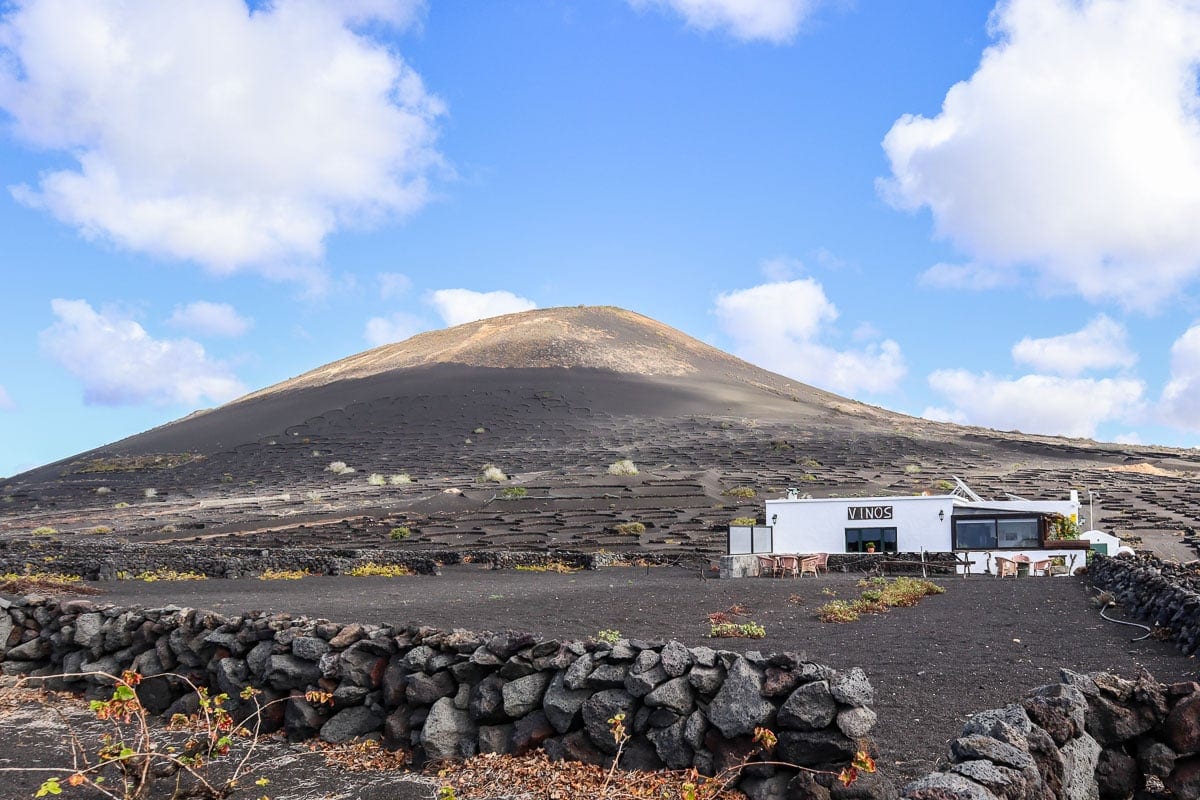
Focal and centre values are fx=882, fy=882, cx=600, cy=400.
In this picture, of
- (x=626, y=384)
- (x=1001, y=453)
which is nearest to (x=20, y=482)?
(x=626, y=384)

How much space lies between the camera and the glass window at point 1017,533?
2705cm

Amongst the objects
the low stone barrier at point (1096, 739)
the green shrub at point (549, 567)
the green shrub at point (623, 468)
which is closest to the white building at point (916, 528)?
the green shrub at point (549, 567)

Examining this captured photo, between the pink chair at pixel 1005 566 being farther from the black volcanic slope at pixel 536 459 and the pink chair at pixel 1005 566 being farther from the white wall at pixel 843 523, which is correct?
the black volcanic slope at pixel 536 459

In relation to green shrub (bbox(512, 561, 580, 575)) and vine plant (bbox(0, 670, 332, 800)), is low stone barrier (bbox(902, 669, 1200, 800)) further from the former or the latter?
green shrub (bbox(512, 561, 580, 575))

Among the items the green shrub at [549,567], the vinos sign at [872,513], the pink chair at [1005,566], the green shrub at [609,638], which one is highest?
the vinos sign at [872,513]

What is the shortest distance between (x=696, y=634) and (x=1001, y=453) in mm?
60312

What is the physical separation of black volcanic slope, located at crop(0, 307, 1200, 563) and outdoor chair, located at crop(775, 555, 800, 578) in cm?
956

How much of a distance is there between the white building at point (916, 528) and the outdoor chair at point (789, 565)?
449 centimetres

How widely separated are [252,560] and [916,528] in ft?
68.8

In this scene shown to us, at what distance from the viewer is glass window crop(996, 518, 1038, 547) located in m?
27.0

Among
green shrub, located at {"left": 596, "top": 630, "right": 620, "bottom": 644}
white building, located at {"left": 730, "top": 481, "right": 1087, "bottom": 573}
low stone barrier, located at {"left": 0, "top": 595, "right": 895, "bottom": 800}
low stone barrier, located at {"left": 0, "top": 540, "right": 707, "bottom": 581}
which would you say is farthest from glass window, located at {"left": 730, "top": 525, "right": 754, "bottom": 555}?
low stone barrier, located at {"left": 0, "top": 595, "right": 895, "bottom": 800}

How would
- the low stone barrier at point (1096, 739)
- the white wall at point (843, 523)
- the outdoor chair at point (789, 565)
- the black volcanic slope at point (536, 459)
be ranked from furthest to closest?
the black volcanic slope at point (536, 459) < the white wall at point (843, 523) < the outdoor chair at point (789, 565) < the low stone barrier at point (1096, 739)

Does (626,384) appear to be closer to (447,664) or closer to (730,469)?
(730,469)

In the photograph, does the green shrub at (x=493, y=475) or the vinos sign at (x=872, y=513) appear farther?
the green shrub at (x=493, y=475)
